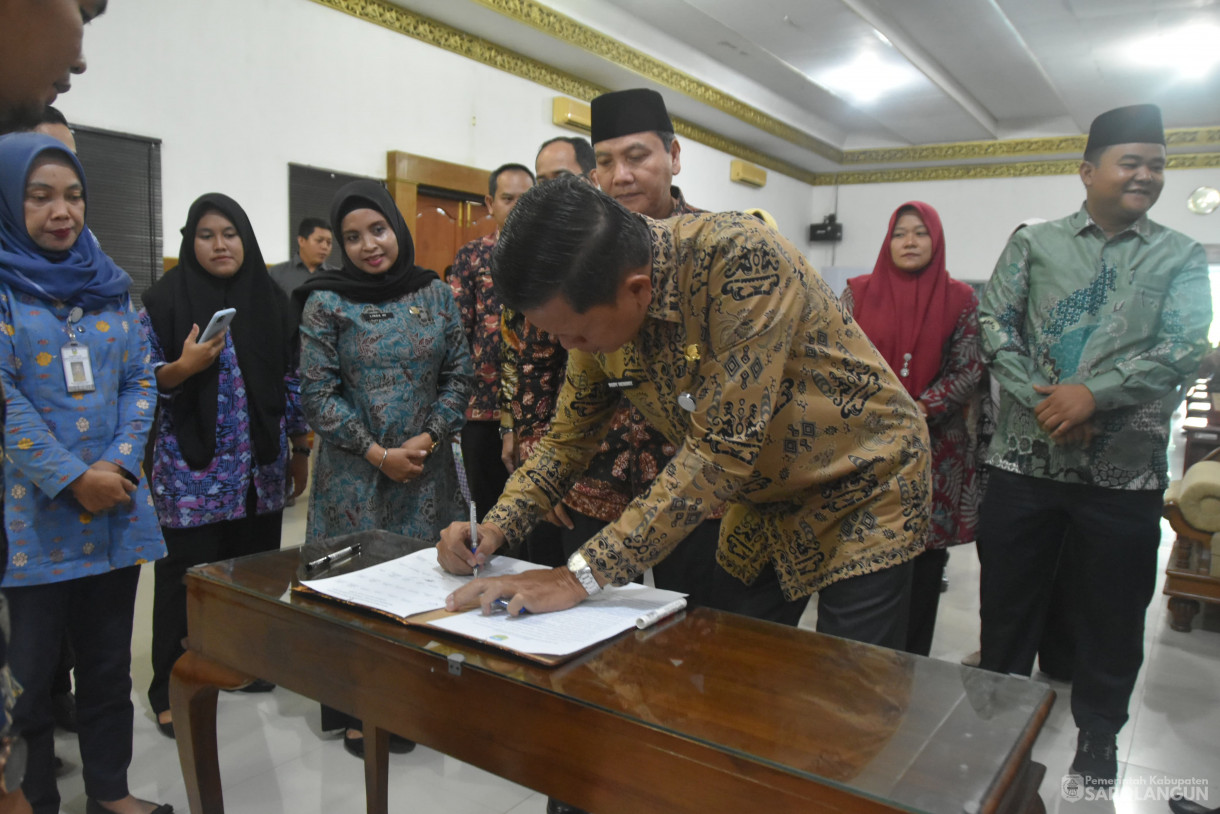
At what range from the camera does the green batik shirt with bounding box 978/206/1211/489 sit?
6.30 ft

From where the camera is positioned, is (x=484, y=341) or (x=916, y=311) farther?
(x=484, y=341)

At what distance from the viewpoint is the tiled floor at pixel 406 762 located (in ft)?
6.21

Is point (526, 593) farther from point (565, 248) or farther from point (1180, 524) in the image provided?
point (1180, 524)

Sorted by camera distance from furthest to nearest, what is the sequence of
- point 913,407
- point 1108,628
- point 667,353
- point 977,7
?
point 977,7, point 1108,628, point 913,407, point 667,353

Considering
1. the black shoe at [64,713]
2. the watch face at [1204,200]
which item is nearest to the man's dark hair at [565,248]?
the black shoe at [64,713]

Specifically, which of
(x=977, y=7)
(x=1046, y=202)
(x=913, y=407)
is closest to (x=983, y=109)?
(x=1046, y=202)

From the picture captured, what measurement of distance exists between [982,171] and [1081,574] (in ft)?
27.2

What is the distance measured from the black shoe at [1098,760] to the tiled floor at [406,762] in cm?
6

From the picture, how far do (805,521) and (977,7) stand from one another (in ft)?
17.6

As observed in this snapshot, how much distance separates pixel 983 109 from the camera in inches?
312

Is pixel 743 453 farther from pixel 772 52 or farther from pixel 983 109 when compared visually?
pixel 983 109

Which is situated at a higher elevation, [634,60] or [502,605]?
[634,60]

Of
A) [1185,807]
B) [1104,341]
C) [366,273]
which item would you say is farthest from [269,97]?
[1185,807]

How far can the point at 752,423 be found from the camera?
1055mm
